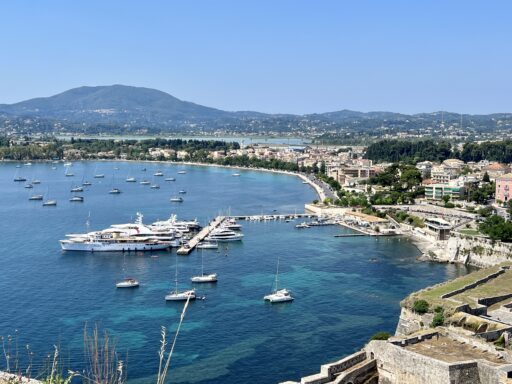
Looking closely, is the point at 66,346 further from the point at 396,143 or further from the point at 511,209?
the point at 396,143

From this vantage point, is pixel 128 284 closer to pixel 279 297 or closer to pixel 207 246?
pixel 279 297

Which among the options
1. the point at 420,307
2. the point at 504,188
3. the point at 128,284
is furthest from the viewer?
the point at 504,188

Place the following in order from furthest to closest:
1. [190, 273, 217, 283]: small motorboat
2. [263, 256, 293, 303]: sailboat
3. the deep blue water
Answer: [190, 273, 217, 283]: small motorboat < [263, 256, 293, 303]: sailboat < the deep blue water

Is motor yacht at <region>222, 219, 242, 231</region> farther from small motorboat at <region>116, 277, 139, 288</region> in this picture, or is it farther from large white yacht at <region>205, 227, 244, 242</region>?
small motorboat at <region>116, 277, 139, 288</region>

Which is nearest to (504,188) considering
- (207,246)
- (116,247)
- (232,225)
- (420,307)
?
(232,225)

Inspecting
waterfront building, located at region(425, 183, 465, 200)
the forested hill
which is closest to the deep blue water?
waterfront building, located at region(425, 183, 465, 200)

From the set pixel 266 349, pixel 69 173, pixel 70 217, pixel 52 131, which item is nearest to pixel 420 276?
pixel 266 349

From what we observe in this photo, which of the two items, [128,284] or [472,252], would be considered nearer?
[128,284]
